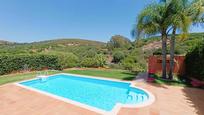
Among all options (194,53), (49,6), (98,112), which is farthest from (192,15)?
(49,6)

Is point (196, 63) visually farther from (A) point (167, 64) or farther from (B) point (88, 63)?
(B) point (88, 63)

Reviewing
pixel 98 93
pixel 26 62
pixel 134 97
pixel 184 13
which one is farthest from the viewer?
pixel 26 62

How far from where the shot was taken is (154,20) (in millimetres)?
11266

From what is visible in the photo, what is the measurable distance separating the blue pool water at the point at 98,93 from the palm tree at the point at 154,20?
501cm

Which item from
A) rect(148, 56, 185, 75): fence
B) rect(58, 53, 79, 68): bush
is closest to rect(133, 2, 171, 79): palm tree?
rect(148, 56, 185, 75): fence

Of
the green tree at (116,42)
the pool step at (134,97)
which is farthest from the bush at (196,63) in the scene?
the green tree at (116,42)

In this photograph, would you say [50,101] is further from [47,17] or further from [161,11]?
[47,17]

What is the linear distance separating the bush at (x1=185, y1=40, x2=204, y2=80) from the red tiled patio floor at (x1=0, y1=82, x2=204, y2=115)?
4.02 metres

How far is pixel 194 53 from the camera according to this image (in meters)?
12.4

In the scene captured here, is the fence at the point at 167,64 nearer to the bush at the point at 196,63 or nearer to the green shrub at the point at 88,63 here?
the bush at the point at 196,63

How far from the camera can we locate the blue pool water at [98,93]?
7.67 meters

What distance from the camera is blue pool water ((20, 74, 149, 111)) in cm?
767

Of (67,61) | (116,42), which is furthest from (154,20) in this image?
(116,42)

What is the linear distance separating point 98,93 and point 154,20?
7330 millimetres
